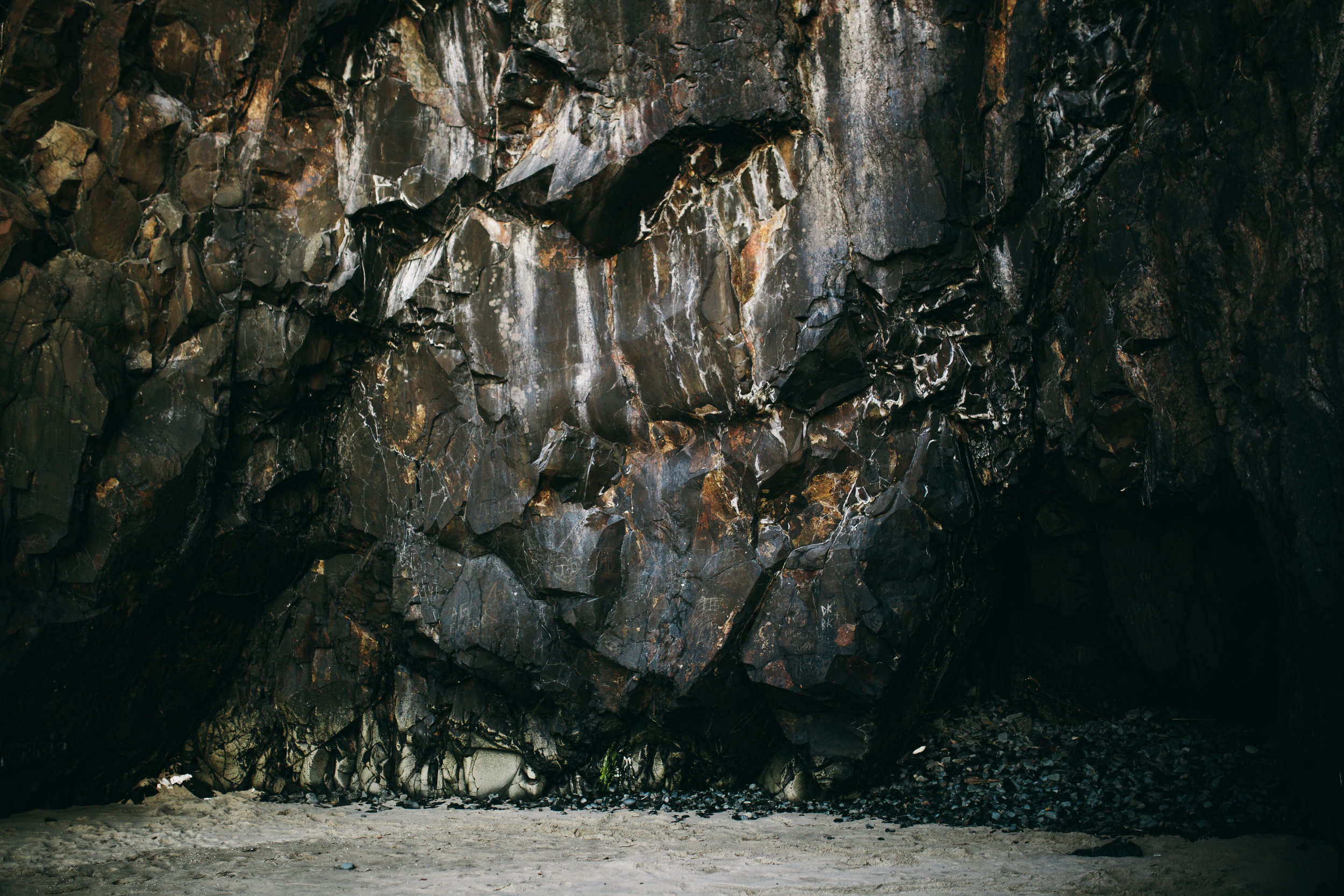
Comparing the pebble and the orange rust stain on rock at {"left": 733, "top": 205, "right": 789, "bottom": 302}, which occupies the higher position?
the orange rust stain on rock at {"left": 733, "top": 205, "right": 789, "bottom": 302}

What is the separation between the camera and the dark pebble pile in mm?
6625

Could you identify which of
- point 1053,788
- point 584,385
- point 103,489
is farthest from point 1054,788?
point 103,489

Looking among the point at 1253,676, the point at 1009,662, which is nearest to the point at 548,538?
the point at 1009,662

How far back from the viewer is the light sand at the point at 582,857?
5480 mm

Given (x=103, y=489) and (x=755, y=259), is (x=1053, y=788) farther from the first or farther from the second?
(x=103, y=489)

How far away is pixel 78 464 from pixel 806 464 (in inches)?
275

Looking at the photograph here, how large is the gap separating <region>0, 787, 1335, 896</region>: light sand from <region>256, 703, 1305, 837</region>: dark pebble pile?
11.7 inches

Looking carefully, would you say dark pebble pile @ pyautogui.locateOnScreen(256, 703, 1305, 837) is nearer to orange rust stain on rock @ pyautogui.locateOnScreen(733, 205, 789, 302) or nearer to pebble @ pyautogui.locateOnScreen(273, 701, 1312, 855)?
pebble @ pyautogui.locateOnScreen(273, 701, 1312, 855)

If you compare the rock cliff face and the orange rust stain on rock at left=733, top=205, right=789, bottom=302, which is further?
the orange rust stain on rock at left=733, top=205, right=789, bottom=302

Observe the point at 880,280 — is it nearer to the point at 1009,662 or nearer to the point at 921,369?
the point at 921,369

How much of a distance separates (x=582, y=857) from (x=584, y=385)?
4484mm

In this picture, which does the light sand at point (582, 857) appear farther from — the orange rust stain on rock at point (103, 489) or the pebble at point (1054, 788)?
the orange rust stain on rock at point (103, 489)

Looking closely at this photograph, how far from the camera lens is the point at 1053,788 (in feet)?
24.4

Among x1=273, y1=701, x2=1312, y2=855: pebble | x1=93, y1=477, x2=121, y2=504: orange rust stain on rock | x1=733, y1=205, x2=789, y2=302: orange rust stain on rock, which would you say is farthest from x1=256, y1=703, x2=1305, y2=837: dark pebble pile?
x1=733, y1=205, x2=789, y2=302: orange rust stain on rock
